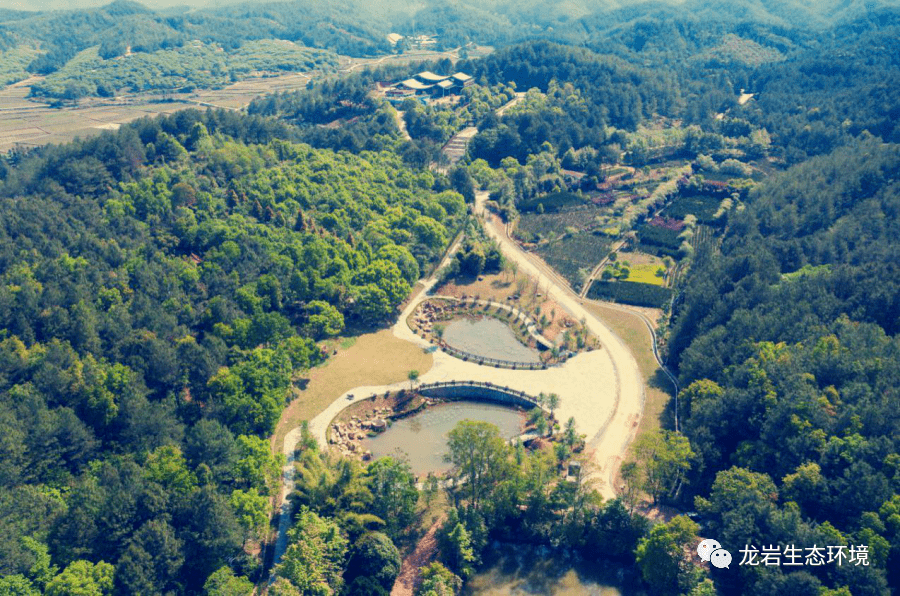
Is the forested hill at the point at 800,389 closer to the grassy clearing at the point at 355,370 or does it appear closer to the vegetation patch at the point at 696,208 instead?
the vegetation patch at the point at 696,208

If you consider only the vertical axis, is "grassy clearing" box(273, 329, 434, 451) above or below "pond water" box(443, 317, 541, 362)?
above

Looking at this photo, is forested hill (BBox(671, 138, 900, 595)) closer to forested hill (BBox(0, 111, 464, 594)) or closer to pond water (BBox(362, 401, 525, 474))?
pond water (BBox(362, 401, 525, 474))

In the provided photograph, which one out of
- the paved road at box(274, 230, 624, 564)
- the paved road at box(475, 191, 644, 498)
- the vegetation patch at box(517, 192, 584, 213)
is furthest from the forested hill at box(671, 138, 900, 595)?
the vegetation patch at box(517, 192, 584, 213)

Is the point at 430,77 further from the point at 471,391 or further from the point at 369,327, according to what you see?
the point at 471,391

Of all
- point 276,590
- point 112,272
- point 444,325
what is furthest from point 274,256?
point 276,590

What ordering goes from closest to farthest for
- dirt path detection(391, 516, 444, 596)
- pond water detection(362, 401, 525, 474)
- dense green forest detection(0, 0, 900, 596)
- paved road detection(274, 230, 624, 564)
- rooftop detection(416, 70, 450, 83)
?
1. dense green forest detection(0, 0, 900, 596)
2. dirt path detection(391, 516, 444, 596)
3. pond water detection(362, 401, 525, 474)
4. paved road detection(274, 230, 624, 564)
5. rooftop detection(416, 70, 450, 83)

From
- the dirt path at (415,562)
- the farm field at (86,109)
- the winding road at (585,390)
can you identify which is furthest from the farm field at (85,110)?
the dirt path at (415,562)

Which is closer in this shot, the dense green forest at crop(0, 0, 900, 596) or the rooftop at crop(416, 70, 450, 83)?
the dense green forest at crop(0, 0, 900, 596)
